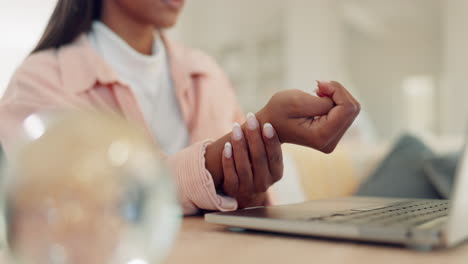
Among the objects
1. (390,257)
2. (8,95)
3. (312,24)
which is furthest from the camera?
(312,24)

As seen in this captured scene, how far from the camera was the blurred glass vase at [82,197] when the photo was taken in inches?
9.0

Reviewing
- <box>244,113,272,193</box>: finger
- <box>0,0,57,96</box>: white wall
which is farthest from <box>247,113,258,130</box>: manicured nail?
<box>0,0,57,96</box>: white wall

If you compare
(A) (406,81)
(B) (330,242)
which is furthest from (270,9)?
(B) (330,242)

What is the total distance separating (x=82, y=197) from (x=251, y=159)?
0.38 meters

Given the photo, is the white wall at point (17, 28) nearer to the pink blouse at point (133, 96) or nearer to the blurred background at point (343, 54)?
the blurred background at point (343, 54)

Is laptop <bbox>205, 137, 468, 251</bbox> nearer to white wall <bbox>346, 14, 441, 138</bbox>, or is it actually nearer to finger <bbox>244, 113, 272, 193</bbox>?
finger <bbox>244, 113, 272, 193</bbox>

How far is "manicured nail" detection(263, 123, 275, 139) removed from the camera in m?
0.55

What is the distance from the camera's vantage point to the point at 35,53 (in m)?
0.88

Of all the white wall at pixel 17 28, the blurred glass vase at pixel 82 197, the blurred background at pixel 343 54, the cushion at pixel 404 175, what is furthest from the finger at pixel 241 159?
the cushion at pixel 404 175

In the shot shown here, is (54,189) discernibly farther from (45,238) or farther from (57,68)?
(57,68)

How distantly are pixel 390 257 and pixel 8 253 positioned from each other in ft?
0.82

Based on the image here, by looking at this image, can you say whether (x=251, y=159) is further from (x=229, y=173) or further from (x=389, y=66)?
(x=389, y=66)

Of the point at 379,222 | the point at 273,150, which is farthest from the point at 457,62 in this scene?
the point at 379,222

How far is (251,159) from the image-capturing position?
59 centimetres
